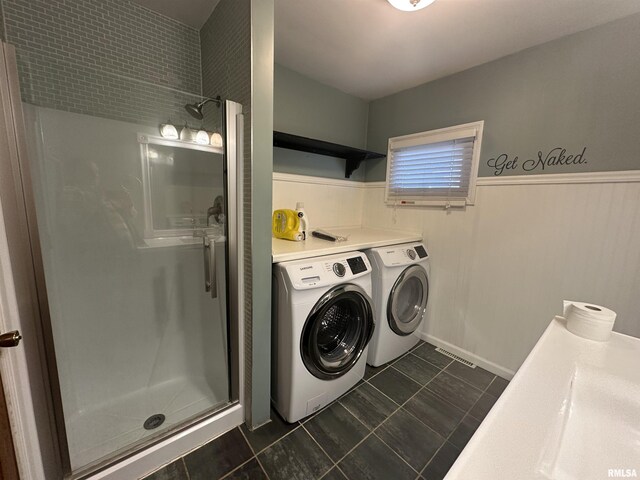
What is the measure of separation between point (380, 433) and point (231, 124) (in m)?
1.83

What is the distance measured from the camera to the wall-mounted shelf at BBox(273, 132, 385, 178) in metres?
1.83

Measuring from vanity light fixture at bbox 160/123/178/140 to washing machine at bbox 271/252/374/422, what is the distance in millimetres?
1015

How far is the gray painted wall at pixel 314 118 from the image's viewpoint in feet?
6.64

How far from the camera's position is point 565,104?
4.90 ft

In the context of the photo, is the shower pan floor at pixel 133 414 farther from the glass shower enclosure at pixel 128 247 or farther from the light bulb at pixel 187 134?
the light bulb at pixel 187 134

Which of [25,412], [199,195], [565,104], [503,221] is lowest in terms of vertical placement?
[25,412]

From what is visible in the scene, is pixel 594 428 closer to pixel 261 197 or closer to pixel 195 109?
pixel 261 197

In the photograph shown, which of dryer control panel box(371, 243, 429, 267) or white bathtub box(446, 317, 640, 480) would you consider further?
dryer control panel box(371, 243, 429, 267)

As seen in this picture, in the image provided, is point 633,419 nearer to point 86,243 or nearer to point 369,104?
point 86,243

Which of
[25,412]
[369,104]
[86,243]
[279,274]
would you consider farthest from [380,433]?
[369,104]

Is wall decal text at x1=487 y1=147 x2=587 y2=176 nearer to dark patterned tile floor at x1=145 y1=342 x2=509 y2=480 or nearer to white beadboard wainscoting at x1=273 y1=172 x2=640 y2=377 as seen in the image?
white beadboard wainscoting at x1=273 y1=172 x2=640 y2=377

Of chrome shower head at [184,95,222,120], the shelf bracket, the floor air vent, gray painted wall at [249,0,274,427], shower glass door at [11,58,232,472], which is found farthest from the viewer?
the shelf bracket

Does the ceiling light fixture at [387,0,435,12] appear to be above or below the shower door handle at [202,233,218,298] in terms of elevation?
above

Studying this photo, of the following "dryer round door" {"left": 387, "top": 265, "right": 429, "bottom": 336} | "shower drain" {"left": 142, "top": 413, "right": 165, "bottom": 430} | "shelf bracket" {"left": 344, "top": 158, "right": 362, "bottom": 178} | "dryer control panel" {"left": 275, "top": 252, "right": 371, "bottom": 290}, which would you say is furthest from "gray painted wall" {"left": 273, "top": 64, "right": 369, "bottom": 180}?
"shower drain" {"left": 142, "top": 413, "right": 165, "bottom": 430}
